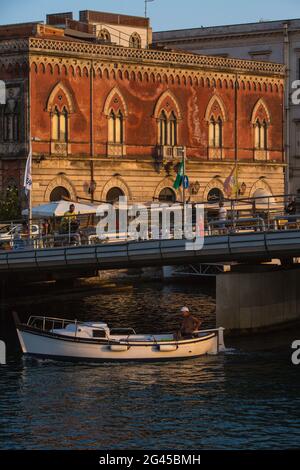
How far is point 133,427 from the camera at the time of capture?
46969mm

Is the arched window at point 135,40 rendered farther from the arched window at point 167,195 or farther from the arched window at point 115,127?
the arched window at point 115,127

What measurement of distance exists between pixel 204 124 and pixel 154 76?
21.6ft

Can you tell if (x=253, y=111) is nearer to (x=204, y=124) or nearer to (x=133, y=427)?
(x=204, y=124)

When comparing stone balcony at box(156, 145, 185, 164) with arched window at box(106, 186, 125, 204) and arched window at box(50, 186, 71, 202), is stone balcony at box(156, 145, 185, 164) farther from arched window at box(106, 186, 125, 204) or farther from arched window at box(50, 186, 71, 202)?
arched window at box(50, 186, 71, 202)

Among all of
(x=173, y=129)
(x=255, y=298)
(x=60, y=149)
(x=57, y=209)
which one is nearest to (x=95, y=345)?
(x=255, y=298)

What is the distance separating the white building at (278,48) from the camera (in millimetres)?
125438

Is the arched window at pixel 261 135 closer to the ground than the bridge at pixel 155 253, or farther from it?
farther from it

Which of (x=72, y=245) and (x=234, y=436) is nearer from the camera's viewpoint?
(x=234, y=436)

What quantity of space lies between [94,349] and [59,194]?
122 ft

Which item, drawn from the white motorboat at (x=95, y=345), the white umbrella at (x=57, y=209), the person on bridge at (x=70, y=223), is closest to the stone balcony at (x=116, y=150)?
the white umbrella at (x=57, y=209)

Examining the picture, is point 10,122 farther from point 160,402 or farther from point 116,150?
point 160,402

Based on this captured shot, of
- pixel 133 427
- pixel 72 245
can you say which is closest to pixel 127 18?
pixel 72 245

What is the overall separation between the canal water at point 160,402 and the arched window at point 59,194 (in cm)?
2786

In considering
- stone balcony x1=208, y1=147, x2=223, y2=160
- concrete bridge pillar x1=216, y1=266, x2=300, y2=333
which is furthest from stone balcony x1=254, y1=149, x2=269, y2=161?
concrete bridge pillar x1=216, y1=266, x2=300, y2=333
